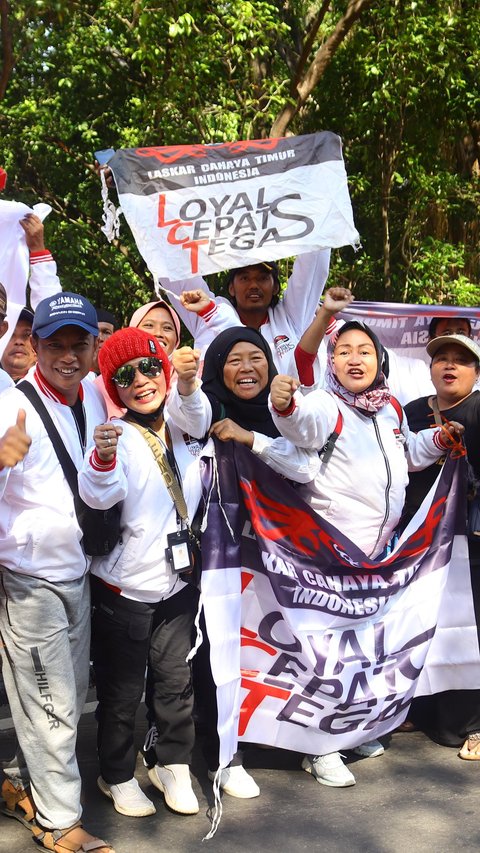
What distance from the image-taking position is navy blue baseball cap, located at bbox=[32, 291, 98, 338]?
13.2 feet

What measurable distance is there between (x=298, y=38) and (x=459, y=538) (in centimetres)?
921

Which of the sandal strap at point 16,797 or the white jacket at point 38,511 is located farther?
the sandal strap at point 16,797

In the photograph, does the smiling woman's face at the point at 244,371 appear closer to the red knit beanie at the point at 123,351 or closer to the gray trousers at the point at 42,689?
the red knit beanie at the point at 123,351

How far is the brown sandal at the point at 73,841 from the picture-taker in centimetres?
382

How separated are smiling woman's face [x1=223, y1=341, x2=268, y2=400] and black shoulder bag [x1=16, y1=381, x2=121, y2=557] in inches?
36.0

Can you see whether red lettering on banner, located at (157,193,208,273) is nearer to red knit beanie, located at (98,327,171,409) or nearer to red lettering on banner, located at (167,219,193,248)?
red lettering on banner, located at (167,219,193,248)

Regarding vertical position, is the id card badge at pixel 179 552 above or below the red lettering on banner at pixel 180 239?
below

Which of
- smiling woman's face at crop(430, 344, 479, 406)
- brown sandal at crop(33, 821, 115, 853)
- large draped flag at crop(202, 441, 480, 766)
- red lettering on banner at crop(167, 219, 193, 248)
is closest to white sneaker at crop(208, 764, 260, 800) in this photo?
large draped flag at crop(202, 441, 480, 766)

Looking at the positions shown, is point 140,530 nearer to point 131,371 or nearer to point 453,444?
point 131,371

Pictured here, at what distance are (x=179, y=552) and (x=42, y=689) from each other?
0.78m

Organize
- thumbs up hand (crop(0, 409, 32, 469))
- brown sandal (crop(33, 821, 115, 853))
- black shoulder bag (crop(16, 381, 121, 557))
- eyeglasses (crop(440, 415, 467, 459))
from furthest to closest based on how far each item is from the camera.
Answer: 1. eyeglasses (crop(440, 415, 467, 459))
2. black shoulder bag (crop(16, 381, 121, 557))
3. brown sandal (crop(33, 821, 115, 853))
4. thumbs up hand (crop(0, 409, 32, 469))

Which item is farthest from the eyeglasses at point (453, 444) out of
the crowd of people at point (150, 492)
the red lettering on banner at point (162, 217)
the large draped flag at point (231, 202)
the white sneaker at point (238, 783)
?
the white sneaker at point (238, 783)

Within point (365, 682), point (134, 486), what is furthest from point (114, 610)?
point (365, 682)

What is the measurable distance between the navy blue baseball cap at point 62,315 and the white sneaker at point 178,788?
189 centimetres
